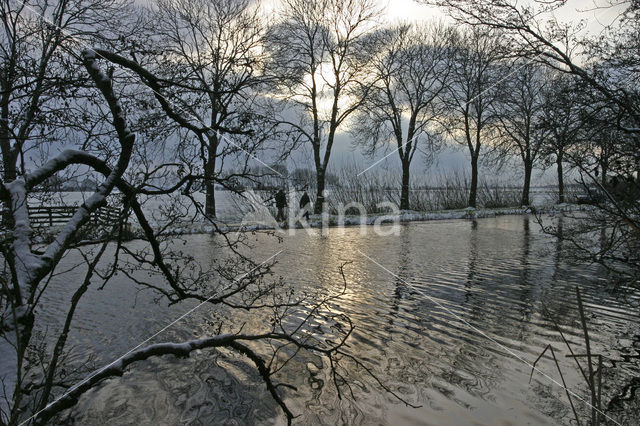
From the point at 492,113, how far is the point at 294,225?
18786mm

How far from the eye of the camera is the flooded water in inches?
162

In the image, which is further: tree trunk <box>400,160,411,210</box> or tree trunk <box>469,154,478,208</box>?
tree trunk <box>469,154,478,208</box>

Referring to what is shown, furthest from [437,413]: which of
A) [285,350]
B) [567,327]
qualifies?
[567,327]

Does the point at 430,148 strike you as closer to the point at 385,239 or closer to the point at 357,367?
the point at 385,239

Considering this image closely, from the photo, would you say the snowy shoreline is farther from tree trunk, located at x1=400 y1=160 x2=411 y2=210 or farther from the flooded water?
the flooded water

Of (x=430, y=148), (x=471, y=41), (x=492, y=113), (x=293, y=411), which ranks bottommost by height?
(x=293, y=411)

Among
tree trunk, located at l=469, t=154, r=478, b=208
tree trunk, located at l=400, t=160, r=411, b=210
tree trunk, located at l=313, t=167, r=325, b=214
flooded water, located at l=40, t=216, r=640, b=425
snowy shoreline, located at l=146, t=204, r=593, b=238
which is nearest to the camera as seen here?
flooded water, located at l=40, t=216, r=640, b=425

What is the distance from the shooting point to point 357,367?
16.3ft

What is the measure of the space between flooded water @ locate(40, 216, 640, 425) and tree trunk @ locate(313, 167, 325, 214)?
53.2 feet

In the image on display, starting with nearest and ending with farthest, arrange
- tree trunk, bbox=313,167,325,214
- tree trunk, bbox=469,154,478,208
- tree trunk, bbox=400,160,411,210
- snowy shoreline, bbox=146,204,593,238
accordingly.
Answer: snowy shoreline, bbox=146,204,593,238, tree trunk, bbox=313,167,325,214, tree trunk, bbox=400,160,411,210, tree trunk, bbox=469,154,478,208

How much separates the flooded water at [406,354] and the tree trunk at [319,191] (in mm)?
16216

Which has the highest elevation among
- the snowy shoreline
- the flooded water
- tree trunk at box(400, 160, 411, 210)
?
tree trunk at box(400, 160, 411, 210)

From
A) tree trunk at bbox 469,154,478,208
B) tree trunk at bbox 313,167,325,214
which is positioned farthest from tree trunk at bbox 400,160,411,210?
tree trunk at bbox 313,167,325,214

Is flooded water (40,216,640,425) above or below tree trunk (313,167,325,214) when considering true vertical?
below
